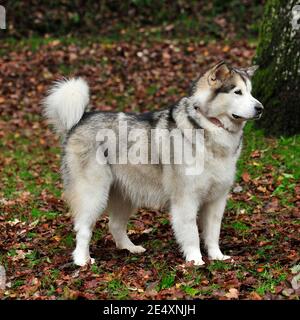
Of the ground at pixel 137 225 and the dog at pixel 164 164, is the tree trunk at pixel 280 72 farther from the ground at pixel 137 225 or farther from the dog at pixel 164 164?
the dog at pixel 164 164

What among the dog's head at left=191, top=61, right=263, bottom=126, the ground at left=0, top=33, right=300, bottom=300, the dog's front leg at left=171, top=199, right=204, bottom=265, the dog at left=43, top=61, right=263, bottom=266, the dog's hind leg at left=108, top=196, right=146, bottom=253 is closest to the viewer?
the ground at left=0, top=33, right=300, bottom=300

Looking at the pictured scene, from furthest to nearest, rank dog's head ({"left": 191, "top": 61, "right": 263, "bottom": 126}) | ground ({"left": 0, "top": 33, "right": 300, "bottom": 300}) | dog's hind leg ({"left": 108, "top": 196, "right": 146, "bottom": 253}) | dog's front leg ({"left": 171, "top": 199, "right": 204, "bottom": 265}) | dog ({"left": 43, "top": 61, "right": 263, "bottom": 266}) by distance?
dog's hind leg ({"left": 108, "top": 196, "right": 146, "bottom": 253}) < dog's front leg ({"left": 171, "top": 199, "right": 204, "bottom": 265}) < dog ({"left": 43, "top": 61, "right": 263, "bottom": 266}) < dog's head ({"left": 191, "top": 61, "right": 263, "bottom": 126}) < ground ({"left": 0, "top": 33, "right": 300, "bottom": 300})

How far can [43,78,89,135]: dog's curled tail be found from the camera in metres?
6.27

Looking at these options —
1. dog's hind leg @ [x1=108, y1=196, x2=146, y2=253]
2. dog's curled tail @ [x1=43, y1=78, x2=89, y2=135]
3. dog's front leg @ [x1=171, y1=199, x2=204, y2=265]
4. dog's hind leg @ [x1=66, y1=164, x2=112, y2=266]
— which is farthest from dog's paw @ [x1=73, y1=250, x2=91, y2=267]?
dog's curled tail @ [x1=43, y1=78, x2=89, y2=135]

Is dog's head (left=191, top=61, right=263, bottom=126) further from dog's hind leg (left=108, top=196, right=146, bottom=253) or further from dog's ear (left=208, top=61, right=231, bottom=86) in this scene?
dog's hind leg (left=108, top=196, right=146, bottom=253)

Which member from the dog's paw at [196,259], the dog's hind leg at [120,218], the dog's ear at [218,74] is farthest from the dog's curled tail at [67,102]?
the dog's paw at [196,259]

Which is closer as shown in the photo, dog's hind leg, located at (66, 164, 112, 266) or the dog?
the dog

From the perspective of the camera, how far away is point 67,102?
6.26 metres

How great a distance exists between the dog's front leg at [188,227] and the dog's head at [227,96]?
0.83m

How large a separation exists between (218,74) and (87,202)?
A: 1742mm

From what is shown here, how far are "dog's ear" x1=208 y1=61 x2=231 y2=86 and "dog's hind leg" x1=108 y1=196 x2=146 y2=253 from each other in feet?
5.31

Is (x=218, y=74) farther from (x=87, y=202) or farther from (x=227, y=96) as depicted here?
(x=87, y=202)

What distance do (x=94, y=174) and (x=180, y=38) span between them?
35.1ft
